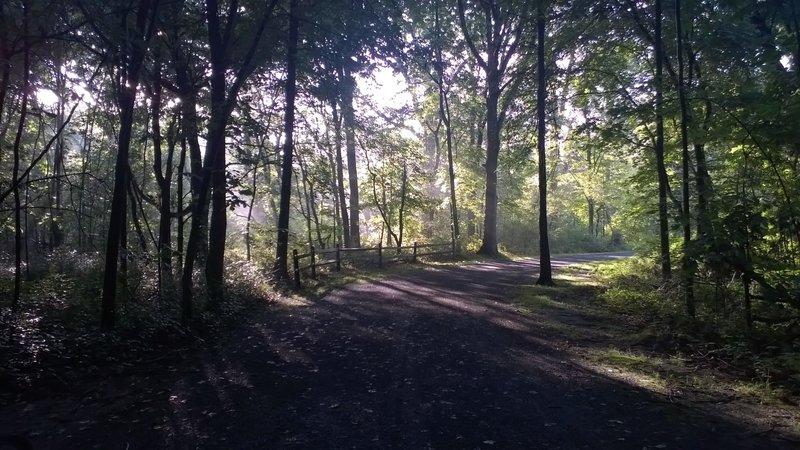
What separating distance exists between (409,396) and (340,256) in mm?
14282

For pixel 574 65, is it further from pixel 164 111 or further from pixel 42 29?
pixel 42 29

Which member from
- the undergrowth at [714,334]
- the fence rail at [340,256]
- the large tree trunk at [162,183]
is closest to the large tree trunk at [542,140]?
the undergrowth at [714,334]

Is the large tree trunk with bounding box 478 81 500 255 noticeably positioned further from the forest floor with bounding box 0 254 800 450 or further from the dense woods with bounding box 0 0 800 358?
the forest floor with bounding box 0 254 800 450

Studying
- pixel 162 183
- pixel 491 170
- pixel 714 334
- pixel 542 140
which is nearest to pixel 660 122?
pixel 542 140

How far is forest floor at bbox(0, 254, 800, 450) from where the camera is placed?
14.9ft

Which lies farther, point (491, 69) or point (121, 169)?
point (491, 69)

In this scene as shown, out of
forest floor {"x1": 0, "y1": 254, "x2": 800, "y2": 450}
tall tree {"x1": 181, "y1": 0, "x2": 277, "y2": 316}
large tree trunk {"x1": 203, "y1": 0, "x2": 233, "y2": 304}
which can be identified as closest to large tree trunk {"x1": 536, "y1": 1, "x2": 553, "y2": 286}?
forest floor {"x1": 0, "y1": 254, "x2": 800, "y2": 450}

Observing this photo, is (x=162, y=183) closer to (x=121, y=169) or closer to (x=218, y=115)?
(x=218, y=115)

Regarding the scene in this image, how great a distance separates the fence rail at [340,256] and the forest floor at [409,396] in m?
5.59

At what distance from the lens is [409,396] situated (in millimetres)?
5535

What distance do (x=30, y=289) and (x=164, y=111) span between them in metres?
4.72

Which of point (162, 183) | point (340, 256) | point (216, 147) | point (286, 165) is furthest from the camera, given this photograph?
point (340, 256)

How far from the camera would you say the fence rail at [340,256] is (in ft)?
49.0

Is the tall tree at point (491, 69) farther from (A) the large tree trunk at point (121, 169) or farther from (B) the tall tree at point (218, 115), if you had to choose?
(A) the large tree trunk at point (121, 169)
